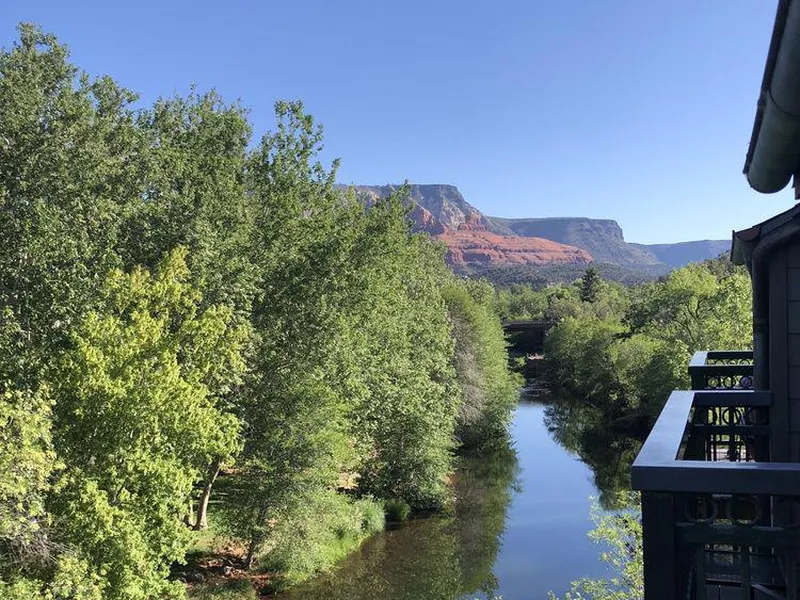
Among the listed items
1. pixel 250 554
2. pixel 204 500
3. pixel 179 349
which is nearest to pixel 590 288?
pixel 204 500

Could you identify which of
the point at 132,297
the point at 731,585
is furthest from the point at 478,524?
the point at 731,585

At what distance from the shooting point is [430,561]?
19.2 meters

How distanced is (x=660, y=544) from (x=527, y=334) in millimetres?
82151

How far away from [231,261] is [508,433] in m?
A: 25.7

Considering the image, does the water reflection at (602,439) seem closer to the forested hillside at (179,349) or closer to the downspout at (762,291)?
the forested hillside at (179,349)

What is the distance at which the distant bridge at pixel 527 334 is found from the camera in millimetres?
81438

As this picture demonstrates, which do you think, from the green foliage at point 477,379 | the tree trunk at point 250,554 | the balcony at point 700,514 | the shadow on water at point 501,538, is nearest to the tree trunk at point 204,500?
the tree trunk at point 250,554

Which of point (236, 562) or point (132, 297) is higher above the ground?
point (132, 297)

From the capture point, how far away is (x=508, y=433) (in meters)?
36.8

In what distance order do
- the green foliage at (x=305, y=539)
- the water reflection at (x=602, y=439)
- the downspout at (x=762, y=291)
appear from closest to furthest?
1. the downspout at (x=762, y=291)
2. the green foliage at (x=305, y=539)
3. the water reflection at (x=602, y=439)

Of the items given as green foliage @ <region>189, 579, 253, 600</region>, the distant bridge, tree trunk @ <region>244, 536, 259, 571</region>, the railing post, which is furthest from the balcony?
the distant bridge

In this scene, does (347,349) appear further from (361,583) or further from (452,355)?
(452,355)

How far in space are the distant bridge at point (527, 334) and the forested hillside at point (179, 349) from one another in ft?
194

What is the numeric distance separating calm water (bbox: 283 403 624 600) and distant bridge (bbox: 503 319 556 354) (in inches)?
2059
